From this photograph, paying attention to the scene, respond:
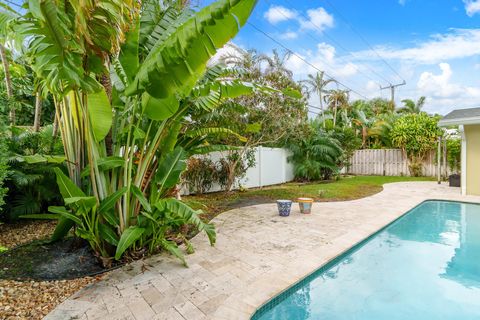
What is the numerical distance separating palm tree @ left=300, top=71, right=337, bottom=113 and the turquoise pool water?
64.1 ft

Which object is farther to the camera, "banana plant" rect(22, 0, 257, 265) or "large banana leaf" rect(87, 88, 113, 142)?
"large banana leaf" rect(87, 88, 113, 142)

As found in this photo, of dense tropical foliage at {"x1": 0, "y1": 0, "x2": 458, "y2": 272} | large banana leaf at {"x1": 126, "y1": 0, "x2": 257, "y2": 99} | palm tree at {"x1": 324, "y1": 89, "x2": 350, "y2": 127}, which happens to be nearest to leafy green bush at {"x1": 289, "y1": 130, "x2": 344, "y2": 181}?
dense tropical foliage at {"x1": 0, "y1": 0, "x2": 458, "y2": 272}

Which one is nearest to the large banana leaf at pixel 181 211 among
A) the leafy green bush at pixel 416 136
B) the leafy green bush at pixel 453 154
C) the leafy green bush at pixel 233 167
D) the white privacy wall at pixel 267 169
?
the leafy green bush at pixel 233 167

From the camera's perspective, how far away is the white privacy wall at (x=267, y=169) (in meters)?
12.2

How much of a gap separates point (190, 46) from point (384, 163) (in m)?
19.6

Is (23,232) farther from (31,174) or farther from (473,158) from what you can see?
(473,158)

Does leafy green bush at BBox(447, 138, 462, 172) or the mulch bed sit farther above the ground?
leafy green bush at BBox(447, 138, 462, 172)

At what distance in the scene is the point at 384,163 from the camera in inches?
739

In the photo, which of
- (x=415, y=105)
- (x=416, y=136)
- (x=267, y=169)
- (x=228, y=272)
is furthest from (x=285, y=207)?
(x=415, y=105)

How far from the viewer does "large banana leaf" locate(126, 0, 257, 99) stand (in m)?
2.20

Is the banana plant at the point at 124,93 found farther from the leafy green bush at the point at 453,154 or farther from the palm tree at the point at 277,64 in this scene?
the leafy green bush at the point at 453,154

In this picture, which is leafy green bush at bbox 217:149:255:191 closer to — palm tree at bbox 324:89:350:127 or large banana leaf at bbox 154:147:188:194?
large banana leaf at bbox 154:147:188:194

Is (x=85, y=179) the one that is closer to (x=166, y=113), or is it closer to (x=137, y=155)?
(x=137, y=155)

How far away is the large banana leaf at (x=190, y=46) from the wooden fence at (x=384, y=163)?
18.8 metres
